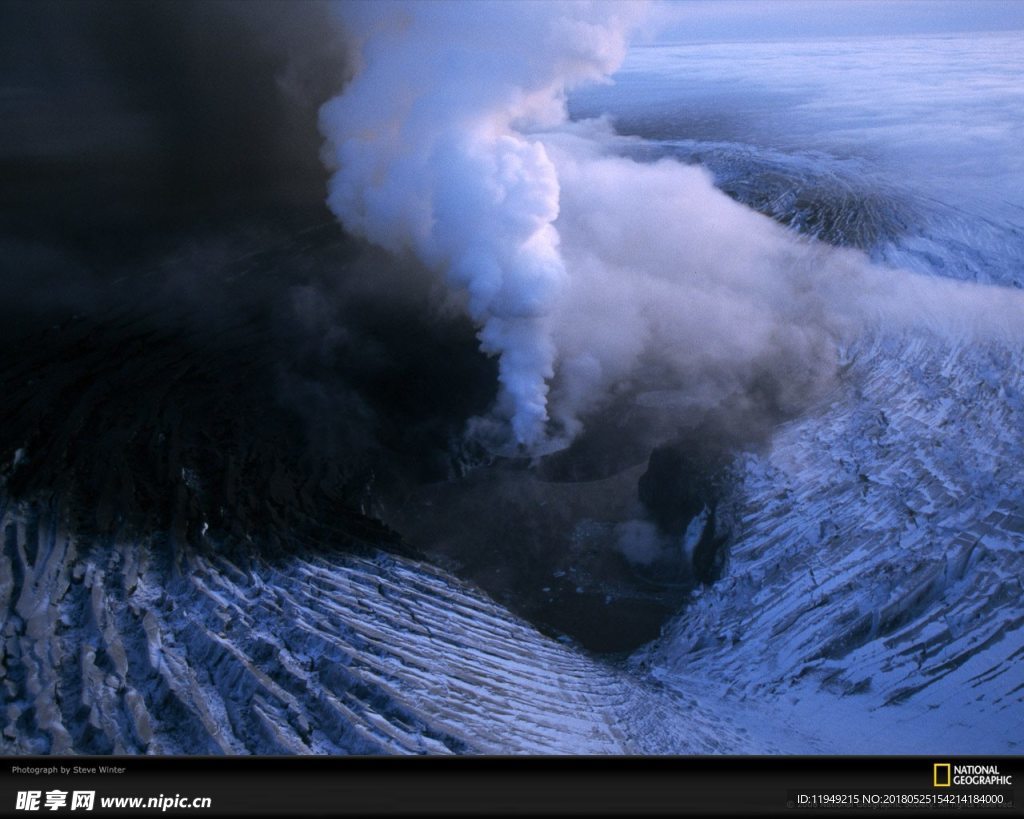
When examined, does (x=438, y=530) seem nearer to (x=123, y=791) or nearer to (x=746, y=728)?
(x=746, y=728)

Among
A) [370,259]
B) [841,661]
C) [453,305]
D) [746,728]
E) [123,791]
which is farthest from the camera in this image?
[370,259]

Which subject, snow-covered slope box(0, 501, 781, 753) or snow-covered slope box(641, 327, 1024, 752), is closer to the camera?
snow-covered slope box(0, 501, 781, 753)

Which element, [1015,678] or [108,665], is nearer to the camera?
[108,665]

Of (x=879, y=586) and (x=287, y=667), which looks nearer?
(x=287, y=667)

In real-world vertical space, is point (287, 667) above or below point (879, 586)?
below

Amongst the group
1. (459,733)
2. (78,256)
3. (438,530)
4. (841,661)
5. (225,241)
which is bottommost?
(459,733)

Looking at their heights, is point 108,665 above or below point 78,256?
below

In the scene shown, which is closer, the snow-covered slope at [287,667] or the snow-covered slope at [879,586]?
the snow-covered slope at [287,667]

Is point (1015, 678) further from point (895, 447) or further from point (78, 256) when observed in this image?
point (78, 256)

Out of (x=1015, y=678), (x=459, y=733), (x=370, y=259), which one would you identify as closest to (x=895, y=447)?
(x=1015, y=678)

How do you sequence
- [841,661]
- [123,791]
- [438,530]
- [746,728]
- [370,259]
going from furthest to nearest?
1. [370,259]
2. [438,530]
3. [841,661]
4. [746,728]
5. [123,791]
